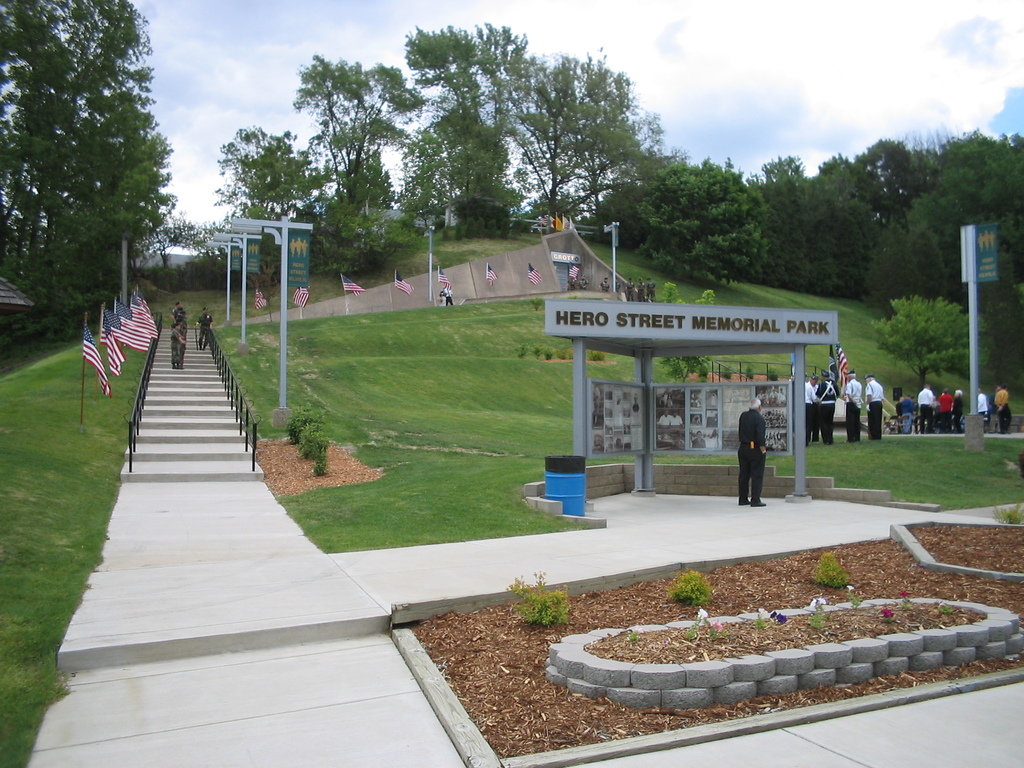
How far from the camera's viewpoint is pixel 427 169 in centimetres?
6956

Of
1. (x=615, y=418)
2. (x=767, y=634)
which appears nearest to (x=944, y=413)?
(x=615, y=418)

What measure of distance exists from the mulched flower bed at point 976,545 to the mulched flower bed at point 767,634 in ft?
9.29

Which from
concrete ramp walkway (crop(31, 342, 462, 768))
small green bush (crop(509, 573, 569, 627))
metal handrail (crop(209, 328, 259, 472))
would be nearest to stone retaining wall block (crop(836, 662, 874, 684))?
small green bush (crop(509, 573, 569, 627))

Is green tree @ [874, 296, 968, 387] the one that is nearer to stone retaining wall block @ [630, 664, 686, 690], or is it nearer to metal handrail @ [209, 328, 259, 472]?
metal handrail @ [209, 328, 259, 472]

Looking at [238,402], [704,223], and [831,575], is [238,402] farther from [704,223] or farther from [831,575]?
[704,223]

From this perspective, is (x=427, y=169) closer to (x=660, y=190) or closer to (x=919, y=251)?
(x=660, y=190)

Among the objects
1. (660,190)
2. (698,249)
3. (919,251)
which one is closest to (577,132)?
(660,190)

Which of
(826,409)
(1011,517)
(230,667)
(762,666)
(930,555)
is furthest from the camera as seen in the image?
(826,409)

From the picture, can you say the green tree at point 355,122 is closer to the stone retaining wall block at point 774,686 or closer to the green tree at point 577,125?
the green tree at point 577,125

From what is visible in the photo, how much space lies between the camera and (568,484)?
44.2 feet

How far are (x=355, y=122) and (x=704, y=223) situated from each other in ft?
96.8

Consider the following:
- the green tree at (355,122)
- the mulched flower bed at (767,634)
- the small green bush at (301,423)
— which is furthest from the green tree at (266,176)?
the mulched flower bed at (767,634)

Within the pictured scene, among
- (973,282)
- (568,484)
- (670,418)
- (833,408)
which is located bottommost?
(568,484)

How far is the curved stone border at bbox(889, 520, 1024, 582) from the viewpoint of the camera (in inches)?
352
